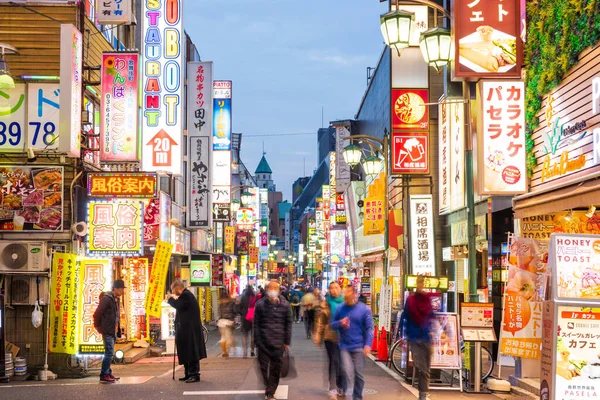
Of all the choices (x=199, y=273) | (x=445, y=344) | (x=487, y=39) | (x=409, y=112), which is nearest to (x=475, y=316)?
(x=445, y=344)

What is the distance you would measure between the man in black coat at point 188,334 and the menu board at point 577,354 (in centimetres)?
833

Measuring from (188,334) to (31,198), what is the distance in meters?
5.09

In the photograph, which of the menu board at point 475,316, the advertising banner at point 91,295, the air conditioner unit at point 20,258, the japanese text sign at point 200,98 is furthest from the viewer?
the japanese text sign at point 200,98

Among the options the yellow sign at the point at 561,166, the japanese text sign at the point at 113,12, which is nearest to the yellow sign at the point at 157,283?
the japanese text sign at the point at 113,12

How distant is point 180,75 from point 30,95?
5993 mm

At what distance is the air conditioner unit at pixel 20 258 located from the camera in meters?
17.7

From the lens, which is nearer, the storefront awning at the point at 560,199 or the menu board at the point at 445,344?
the storefront awning at the point at 560,199

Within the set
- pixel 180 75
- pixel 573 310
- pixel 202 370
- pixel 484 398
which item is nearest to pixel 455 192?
pixel 180 75

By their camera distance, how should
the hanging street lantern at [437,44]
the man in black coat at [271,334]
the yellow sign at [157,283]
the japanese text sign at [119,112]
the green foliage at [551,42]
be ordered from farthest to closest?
1. the yellow sign at [157,283]
2. the japanese text sign at [119,112]
3. the hanging street lantern at [437,44]
4. the green foliage at [551,42]
5. the man in black coat at [271,334]

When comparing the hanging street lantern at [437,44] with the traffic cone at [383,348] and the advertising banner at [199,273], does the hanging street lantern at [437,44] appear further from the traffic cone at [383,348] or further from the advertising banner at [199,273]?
the advertising banner at [199,273]

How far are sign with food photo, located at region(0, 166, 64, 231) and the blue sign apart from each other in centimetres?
2045

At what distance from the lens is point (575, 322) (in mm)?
9500

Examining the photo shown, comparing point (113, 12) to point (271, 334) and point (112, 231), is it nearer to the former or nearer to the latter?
point (112, 231)

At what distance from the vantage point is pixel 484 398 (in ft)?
46.4
